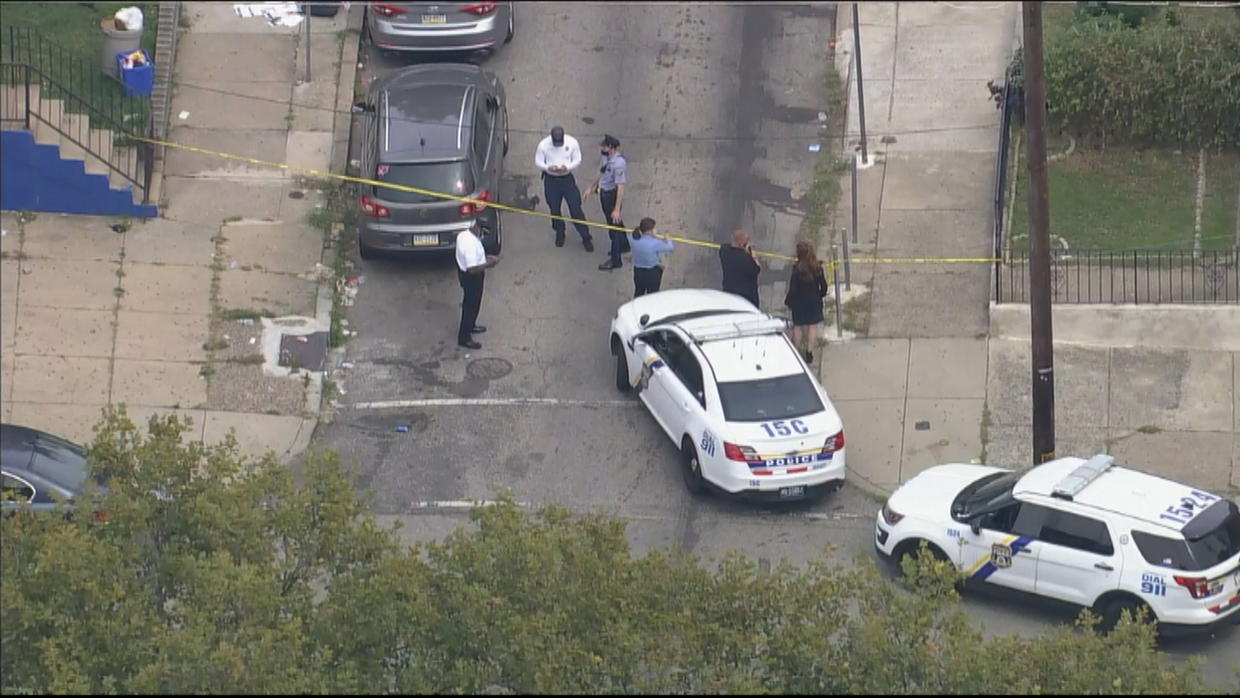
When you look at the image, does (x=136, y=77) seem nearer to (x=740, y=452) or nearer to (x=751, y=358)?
(x=751, y=358)

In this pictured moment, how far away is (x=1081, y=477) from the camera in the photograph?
17.1m

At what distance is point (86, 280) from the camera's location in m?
22.8

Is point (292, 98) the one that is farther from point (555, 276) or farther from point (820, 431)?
point (820, 431)

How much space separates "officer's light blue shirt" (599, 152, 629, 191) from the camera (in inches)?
898

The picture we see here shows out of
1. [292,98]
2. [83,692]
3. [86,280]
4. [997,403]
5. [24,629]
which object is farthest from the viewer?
→ [292,98]

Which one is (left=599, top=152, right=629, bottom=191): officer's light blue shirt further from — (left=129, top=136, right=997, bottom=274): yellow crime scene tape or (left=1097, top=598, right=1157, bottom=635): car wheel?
(left=1097, top=598, right=1157, bottom=635): car wheel

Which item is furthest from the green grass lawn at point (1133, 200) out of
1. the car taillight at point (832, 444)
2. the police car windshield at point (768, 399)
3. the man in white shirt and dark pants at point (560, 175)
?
the man in white shirt and dark pants at point (560, 175)

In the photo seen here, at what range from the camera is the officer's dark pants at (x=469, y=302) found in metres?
21.6

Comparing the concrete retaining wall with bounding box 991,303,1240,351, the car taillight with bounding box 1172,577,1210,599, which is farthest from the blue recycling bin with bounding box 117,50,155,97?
the car taillight with bounding box 1172,577,1210,599

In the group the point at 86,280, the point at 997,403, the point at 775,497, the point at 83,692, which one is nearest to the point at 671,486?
the point at 775,497

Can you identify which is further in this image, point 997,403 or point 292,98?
point 292,98

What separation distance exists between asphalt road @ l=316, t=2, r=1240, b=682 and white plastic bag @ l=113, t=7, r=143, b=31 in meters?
2.95

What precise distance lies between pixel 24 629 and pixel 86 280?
11.0 metres

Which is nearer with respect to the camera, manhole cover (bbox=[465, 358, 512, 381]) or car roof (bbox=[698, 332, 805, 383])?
car roof (bbox=[698, 332, 805, 383])
